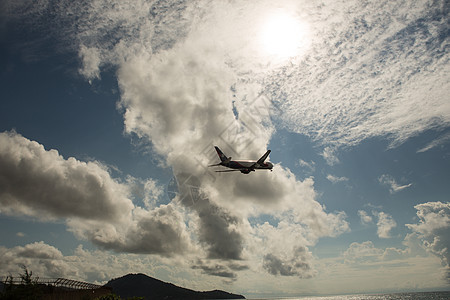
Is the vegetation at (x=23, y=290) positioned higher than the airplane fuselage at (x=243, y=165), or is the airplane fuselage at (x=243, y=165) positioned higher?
the airplane fuselage at (x=243, y=165)

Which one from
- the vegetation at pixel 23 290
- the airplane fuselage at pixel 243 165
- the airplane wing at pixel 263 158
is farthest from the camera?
the airplane fuselage at pixel 243 165

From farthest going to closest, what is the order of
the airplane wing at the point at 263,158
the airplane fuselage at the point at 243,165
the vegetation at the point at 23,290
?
the airplane fuselage at the point at 243,165 → the airplane wing at the point at 263,158 → the vegetation at the point at 23,290

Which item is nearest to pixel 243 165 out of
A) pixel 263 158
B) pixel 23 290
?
pixel 263 158

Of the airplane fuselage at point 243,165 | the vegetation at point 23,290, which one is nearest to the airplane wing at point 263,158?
the airplane fuselage at point 243,165

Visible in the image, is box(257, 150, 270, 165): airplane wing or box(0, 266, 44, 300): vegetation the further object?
box(257, 150, 270, 165): airplane wing

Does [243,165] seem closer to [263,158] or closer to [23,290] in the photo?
[263,158]

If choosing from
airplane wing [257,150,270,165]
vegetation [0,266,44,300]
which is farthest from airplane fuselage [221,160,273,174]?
vegetation [0,266,44,300]

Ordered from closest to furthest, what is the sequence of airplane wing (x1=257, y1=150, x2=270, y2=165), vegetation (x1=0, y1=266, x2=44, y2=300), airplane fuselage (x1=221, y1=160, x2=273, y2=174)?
1. vegetation (x1=0, y1=266, x2=44, y2=300)
2. airplane wing (x1=257, y1=150, x2=270, y2=165)
3. airplane fuselage (x1=221, y1=160, x2=273, y2=174)

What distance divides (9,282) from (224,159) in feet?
157

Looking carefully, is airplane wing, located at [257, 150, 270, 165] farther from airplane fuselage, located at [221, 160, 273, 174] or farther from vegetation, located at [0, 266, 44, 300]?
vegetation, located at [0, 266, 44, 300]

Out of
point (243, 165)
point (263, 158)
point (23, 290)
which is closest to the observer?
point (23, 290)

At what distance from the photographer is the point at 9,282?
144ft

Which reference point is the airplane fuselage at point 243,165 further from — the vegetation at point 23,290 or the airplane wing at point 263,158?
the vegetation at point 23,290

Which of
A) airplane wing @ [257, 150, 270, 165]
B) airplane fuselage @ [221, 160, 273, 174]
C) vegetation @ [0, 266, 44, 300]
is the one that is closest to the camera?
vegetation @ [0, 266, 44, 300]
